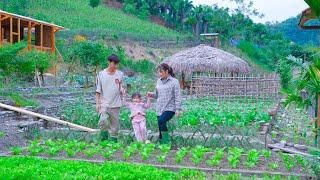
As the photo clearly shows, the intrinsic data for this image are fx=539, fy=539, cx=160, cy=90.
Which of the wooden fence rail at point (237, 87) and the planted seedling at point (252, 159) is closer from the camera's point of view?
the planted seedling at point (252, 159)

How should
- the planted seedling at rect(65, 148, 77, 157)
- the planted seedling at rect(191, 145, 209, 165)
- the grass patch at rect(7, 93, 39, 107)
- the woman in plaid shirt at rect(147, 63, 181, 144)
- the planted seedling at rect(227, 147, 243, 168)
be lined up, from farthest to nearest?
the grass patch at rect(7, 93, 39, 107), the woman in plaid shirt at rect(147, 63, 181, 144), the planted seedling at rect(65, 148, 77, 157), the planted seedling at rect(191, 145, 209, 165), the planted seedling at rect(227, 147, 243, 168)

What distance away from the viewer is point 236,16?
55750mm

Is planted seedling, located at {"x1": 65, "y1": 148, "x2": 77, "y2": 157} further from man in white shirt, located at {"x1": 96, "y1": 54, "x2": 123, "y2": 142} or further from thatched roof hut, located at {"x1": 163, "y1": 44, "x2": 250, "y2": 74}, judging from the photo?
thatched roof hut, located at {"x1": 163, "y1": 44, "x2": 250, "y2": 74}

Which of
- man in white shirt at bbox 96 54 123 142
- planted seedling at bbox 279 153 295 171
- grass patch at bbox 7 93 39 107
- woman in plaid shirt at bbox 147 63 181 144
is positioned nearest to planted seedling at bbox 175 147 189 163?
woman in plaid shirt at bbox 147 63 181 144

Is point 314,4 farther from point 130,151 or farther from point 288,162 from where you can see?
point 130,151

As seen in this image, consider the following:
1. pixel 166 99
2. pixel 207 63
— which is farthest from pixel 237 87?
pixel 166 99

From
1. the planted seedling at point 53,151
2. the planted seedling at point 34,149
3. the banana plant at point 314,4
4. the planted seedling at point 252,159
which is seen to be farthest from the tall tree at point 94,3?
the banana plant at point 314,4

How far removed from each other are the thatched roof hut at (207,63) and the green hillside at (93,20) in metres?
16.9

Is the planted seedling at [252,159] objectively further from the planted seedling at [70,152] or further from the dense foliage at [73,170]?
the planted seedling at [70,152]

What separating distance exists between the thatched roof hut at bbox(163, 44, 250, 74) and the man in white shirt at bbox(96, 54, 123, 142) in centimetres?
1862

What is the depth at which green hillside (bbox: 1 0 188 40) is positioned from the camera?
46.4 meters

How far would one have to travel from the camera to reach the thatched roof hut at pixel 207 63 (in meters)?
27.6

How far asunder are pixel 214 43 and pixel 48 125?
37.4 metres

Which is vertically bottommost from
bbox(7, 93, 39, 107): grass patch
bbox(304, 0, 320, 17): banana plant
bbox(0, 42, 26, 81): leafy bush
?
bbox(7, 93, 39, 107): grass patch
